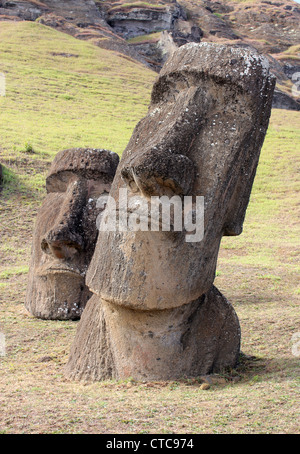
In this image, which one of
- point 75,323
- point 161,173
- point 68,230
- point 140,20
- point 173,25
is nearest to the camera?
point 161,173

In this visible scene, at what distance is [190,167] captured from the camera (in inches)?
159

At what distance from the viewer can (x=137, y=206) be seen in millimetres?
4016

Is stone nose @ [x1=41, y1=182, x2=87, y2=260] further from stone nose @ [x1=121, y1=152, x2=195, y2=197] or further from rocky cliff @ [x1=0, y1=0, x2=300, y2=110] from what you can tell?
rocky cliff @ [x1=0, y1=0, x2=300, y2=110]

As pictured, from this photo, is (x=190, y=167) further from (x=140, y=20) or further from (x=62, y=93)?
(x=140, y=20)

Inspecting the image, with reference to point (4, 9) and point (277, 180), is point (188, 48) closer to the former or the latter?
point (277, 180)

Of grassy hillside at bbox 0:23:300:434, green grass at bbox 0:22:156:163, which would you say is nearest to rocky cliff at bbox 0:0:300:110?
green grass at bbox 0:22:156:163

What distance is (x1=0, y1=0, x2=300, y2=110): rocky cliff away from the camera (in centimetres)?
4525

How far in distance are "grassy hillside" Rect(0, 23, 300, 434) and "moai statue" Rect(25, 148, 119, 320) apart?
0.83 feet

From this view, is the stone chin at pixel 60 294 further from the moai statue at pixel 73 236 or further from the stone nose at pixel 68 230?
the stone nose at pixel 68 230

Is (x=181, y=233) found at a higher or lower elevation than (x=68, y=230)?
higher

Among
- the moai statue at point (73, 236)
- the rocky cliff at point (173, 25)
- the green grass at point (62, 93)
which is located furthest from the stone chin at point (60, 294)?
the rocky cliff at point (173, 25)

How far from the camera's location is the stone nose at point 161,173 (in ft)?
12.6

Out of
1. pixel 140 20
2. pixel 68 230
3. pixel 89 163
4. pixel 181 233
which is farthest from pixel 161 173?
pixel 140 20

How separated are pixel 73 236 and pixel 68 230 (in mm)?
84
